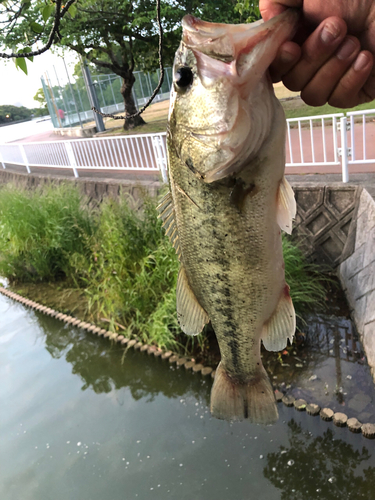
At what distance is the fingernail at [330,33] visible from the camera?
125 centimetres

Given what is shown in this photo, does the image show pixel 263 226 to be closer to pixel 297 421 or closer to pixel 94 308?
pixel 297 421

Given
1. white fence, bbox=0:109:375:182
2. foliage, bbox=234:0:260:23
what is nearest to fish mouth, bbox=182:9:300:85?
foliage, bbox=234:0:260:23

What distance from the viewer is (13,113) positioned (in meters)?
60.2

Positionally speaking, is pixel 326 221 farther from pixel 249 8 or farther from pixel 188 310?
pixel 188 310

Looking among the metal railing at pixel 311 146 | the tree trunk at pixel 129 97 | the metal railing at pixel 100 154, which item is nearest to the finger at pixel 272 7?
the metal railing at pixel 311 146

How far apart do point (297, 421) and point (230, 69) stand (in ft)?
10.9

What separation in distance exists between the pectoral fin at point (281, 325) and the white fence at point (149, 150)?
410cm

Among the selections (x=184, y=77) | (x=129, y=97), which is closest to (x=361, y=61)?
(x=184, y=77)

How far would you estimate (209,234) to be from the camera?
62.0 inches

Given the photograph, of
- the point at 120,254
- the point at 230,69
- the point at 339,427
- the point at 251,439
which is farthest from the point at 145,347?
the point at 230,69

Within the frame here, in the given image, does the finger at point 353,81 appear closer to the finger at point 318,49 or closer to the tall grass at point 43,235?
the finger at point 318,49

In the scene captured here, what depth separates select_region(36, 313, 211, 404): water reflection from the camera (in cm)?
440

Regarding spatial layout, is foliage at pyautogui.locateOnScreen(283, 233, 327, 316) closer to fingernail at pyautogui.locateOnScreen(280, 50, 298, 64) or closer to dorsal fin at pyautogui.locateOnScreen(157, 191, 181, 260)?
dorsal fin at pyautogui.locateOnScreen(157, 191, 181, 260)

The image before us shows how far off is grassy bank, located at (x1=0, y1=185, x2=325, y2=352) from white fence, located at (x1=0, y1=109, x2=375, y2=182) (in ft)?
4.82
